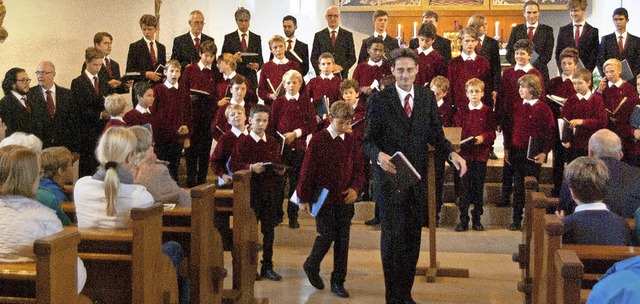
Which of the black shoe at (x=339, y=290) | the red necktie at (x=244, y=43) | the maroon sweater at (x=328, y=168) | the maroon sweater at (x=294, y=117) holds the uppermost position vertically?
the red necktie at (x=244, y=43)

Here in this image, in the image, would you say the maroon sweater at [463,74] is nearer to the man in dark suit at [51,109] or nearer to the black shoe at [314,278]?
the black shoe at [314,278]

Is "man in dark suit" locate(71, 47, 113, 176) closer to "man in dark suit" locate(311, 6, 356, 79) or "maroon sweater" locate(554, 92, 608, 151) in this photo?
"man in dark suit" locate(311, 6, 356, 79)

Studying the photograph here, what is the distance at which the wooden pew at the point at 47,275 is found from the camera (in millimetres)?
2715

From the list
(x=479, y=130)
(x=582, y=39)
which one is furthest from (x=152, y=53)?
(x=582, y=39)

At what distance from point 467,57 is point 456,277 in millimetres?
2450

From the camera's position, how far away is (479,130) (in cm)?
691

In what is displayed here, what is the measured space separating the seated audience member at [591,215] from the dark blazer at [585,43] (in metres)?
4.56

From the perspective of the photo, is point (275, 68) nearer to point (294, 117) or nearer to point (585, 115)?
point (294, 117)

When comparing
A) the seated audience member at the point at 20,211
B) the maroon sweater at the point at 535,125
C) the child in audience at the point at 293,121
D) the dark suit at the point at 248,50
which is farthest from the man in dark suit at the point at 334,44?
the seated audience member at the point at 20,211

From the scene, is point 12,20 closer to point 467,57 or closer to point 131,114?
point 131,114

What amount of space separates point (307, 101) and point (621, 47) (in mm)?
3163

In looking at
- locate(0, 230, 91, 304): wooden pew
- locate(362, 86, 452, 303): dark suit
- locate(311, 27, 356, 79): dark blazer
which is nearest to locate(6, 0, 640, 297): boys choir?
locate(311, 27, 356, 79): dark blazer

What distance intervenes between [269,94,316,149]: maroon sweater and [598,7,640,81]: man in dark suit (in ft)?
9.60

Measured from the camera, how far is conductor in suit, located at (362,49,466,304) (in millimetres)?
4652
